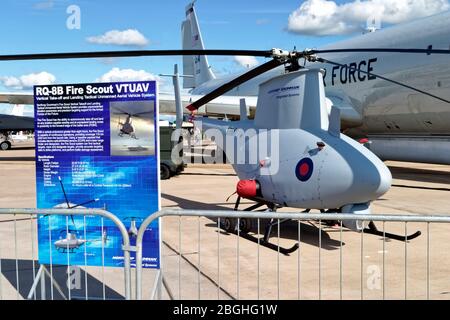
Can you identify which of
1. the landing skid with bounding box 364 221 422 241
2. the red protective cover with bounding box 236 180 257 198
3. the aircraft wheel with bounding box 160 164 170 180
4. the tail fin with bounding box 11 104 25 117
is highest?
the tail fin with bounding box 11 104 25 117

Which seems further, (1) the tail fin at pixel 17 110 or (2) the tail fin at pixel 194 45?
(1) the tail fin at pixel 17 110

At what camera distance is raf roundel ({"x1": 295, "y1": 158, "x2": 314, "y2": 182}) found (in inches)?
285

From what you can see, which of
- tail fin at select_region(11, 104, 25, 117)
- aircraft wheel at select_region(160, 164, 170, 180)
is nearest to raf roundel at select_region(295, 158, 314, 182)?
aircraft wheel at select_region(160, 164, 170, 180)

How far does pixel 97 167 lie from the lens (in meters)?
4.89

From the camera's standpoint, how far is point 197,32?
3641cm

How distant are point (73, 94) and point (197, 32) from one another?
32728mm

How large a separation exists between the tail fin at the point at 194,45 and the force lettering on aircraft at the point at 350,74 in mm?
17965

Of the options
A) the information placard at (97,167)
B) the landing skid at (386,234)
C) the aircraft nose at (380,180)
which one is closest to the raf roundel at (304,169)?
the aircraft nose at (380,180)

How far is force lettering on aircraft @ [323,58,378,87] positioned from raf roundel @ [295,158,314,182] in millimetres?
9608

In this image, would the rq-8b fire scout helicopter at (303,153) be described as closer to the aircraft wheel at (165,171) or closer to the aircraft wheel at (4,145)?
the aircraft wheel at (165,171)

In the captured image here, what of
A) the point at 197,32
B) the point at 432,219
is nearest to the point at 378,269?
the point at 432,219

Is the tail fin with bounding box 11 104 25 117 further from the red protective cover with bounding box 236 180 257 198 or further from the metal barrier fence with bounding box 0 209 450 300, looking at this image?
the red protective cover with bounding box 236 180 257 198

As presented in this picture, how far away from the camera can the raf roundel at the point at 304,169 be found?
7.23 meters

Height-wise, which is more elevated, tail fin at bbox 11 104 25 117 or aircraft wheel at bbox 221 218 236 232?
tail fin at bbox 11 104 25 117
